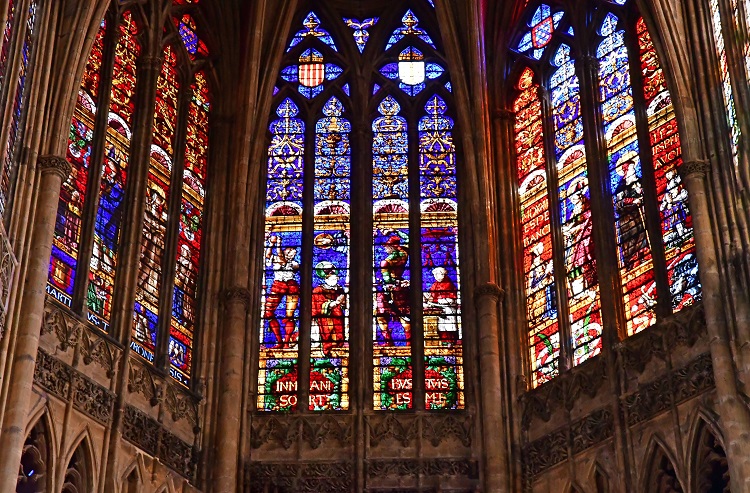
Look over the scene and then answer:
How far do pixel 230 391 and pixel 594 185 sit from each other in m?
5.69

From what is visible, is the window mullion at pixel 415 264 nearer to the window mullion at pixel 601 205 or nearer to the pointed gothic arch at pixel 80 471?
the window mullion at pixel 601 205

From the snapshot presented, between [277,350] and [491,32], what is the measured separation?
605 cm

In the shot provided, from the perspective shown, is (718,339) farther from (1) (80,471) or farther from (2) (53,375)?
(2) (53,375)

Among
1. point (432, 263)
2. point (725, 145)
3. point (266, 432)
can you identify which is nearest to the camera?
point (725, 145)

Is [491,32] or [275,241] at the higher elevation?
[491,32]

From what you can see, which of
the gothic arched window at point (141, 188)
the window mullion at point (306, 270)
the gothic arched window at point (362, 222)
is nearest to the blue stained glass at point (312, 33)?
the gothic arched window at point (362, 222)

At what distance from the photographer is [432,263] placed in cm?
A: 2230

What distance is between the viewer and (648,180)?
20.5m

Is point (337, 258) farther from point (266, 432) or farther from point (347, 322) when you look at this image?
point (266, 432)

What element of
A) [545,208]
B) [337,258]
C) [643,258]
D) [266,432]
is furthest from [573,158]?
[266,432]

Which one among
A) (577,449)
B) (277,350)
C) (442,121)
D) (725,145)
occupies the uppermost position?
(442,121)

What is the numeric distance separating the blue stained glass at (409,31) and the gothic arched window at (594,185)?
158 cm

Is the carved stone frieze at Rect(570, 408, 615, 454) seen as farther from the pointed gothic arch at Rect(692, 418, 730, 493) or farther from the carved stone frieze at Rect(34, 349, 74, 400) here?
the carved stone frieze at Rect(34, 349, 74, 400)

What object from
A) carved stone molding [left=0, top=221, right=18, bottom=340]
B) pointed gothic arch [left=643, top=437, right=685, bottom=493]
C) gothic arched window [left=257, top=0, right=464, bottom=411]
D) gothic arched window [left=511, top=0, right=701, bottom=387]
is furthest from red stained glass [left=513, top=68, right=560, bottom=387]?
carved stone molding [left=0, top=221, right=18, bottom=340]
